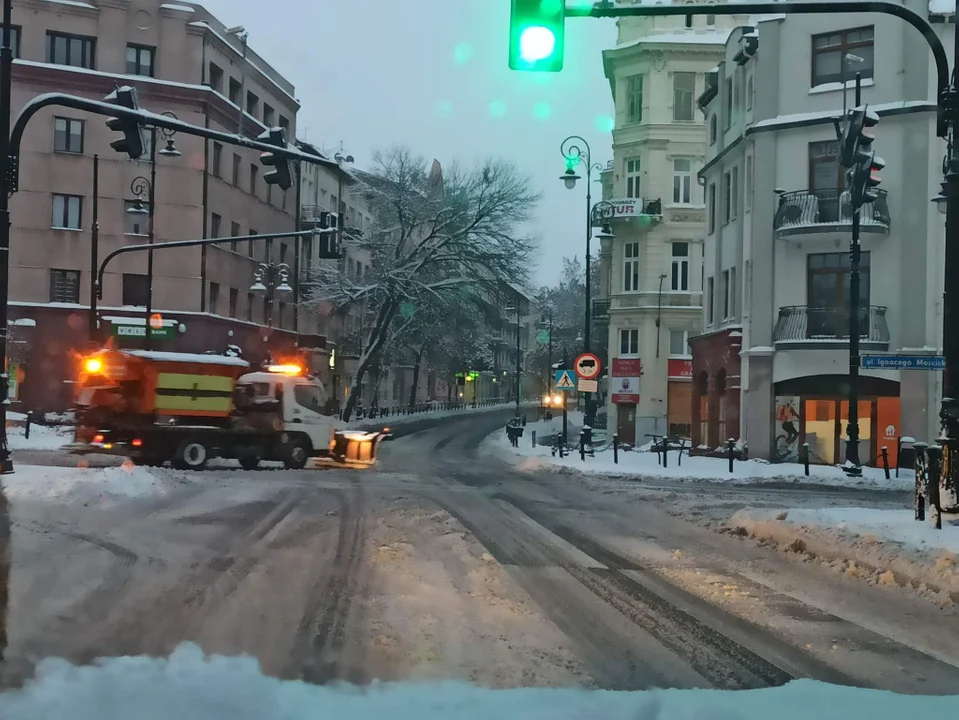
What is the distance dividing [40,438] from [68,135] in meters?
17.1

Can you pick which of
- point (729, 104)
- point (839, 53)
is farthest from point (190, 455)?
point (729, 104)

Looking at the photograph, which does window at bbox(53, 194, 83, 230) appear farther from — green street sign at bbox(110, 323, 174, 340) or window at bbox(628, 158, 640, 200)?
window at bbox(628, 158, 640, 200)

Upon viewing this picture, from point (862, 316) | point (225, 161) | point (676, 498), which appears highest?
point (225, 161)

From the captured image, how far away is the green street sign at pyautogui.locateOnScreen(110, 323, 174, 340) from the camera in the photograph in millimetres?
39625

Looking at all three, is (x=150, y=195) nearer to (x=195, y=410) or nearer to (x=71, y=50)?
(x=71, y=50)

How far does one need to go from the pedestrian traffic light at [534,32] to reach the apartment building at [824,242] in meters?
22.3

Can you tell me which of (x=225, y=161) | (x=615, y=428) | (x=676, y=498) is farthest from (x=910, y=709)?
(x=225, y=161)

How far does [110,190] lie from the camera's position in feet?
152

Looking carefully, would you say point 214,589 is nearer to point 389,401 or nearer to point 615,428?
point 615,428

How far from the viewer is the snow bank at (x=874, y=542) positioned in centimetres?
974

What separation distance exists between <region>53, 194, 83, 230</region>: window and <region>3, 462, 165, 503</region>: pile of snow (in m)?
29.4

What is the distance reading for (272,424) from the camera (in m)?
25.5

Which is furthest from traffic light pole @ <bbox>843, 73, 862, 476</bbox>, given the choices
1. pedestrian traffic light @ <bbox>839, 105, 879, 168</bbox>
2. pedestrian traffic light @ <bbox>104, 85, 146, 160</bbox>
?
pedestrian traffic light @ <bbox>104, 85, 146, 160</bbox>

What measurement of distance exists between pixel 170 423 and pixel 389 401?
216 feet
